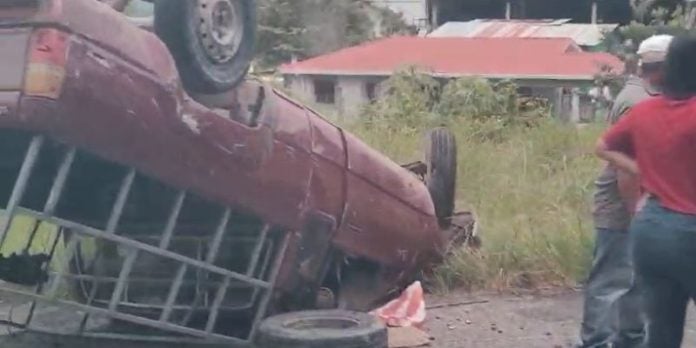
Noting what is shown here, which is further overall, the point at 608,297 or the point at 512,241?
the point at 512,241

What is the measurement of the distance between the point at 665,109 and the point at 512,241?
156 inches

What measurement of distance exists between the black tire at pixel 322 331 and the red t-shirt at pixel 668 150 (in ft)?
5.40

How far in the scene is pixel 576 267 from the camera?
26.9ft

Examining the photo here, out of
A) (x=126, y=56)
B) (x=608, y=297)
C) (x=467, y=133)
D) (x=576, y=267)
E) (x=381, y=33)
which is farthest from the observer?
(x=381, y=33)

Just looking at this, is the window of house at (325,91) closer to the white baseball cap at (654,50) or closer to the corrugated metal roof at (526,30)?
the corrugated metal roof at (526,30)

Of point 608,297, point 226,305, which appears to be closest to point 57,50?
point 226,305

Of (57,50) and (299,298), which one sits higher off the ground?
(57,50)

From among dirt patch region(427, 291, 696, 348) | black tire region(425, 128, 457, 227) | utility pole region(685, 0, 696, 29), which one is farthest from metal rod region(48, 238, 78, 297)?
utility pole region(685, 0, 696, 29)

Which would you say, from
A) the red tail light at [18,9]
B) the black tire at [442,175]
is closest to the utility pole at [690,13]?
the black tire at [442,175]

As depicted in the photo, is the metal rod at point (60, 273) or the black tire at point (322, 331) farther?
the black tire at point (322, 331)

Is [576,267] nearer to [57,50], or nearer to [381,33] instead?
[57,50]

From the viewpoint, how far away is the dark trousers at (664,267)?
172 inches

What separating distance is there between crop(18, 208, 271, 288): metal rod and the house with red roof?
2330 centimetres

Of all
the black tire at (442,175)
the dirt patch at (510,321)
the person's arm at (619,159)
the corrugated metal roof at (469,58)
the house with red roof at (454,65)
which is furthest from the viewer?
the corrugated metal roof at (469,58)
